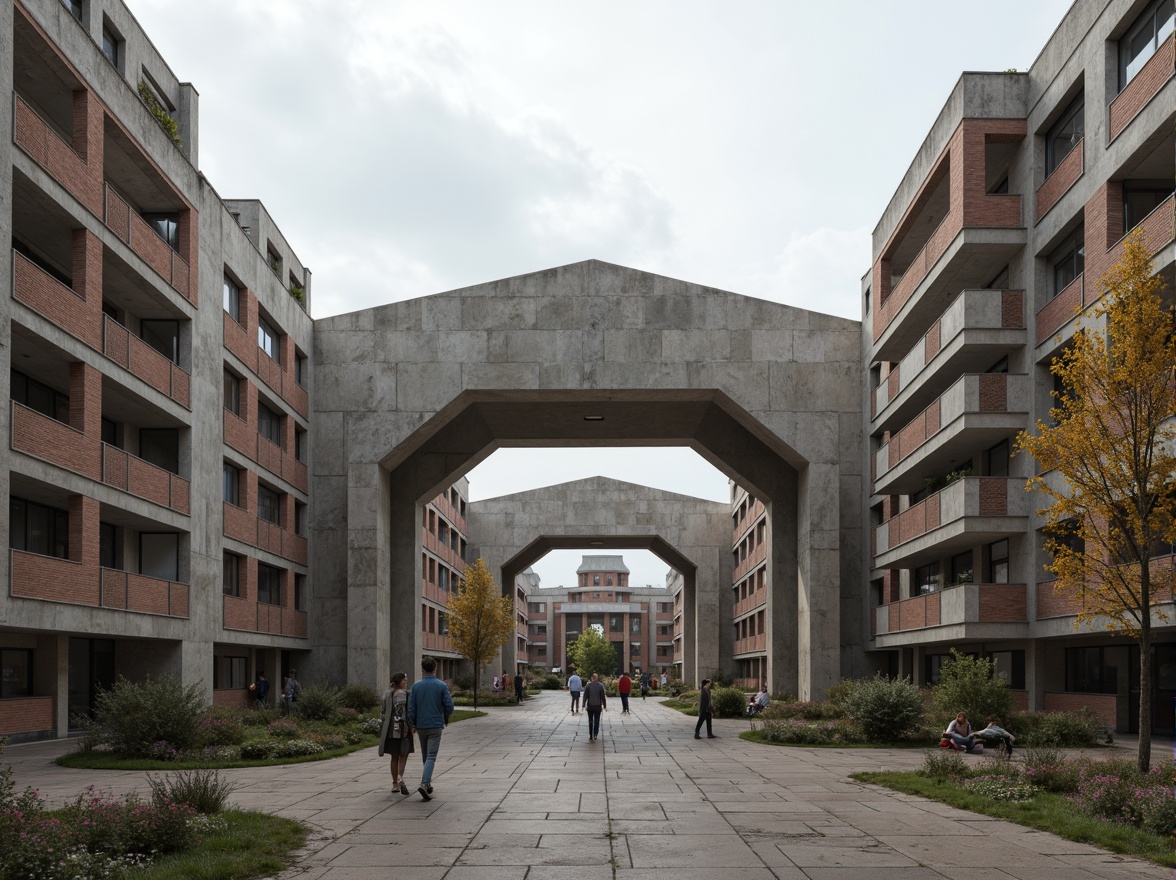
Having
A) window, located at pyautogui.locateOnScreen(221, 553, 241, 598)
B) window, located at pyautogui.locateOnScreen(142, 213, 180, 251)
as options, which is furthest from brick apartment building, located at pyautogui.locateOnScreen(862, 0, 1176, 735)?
window, located at pyautogui.locateOnScreen(142, 213, 180, 251)

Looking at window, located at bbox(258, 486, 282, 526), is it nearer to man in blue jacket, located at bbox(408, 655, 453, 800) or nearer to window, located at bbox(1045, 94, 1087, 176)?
man in blue jacket, located at bbox(408, 655, 453, 800)

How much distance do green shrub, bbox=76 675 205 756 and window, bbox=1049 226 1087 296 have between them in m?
21.1

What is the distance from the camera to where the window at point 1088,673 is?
86.0ft

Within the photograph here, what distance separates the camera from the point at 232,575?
34.0m

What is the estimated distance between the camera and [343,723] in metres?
29.2

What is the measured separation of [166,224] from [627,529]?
42.0 meters

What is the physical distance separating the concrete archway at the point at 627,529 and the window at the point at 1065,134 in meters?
43.2

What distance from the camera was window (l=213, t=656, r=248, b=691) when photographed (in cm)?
3462

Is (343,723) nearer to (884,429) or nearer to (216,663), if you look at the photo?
(216,663)

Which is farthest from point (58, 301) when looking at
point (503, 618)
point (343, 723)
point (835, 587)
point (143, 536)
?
point (503, 618)

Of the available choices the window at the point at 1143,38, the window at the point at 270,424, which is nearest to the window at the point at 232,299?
the window at the point at 270,424

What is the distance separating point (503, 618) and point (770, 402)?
61.0ft

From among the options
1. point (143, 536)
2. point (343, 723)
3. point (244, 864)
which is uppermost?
point (143, 536)

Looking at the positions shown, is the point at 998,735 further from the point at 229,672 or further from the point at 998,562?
the point at 229,672
